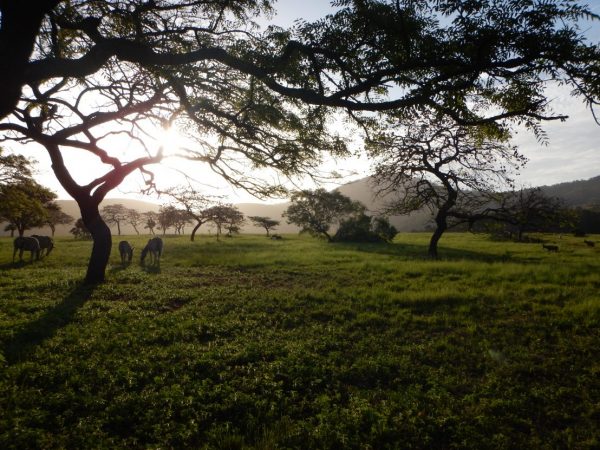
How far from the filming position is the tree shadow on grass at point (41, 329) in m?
7.49

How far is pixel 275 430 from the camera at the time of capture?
17.0ft

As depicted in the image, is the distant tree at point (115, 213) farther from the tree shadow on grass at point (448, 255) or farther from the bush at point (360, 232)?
the tree shadow on grass at point (448, 255)

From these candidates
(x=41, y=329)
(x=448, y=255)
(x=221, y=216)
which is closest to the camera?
(x=41, y=329)

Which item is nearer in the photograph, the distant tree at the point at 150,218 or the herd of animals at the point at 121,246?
the herd of animals at the point at 121,246

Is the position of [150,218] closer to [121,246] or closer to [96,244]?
[121,246]

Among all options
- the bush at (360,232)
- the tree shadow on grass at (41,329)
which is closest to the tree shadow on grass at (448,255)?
the bush at (360,232)

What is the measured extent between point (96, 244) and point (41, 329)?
7805mm

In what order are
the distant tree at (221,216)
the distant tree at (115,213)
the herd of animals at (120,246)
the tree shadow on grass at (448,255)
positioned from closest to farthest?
the distant tree at (221,216)
the herd of animals at (120,246)
the tree shadow on grass at (448,255)
the distant tree at (115,213)

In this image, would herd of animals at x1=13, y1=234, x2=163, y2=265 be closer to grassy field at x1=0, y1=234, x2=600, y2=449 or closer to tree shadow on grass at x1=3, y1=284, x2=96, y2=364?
grassy field at x1=0, y1=234, x2=600, y2=449

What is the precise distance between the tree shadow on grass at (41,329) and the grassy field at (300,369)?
5 cm

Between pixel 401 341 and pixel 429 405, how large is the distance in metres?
3.11

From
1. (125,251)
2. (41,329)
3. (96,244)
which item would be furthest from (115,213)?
(41,329)

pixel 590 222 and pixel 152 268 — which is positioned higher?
pixel 590 222

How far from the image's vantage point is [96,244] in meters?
16.0
